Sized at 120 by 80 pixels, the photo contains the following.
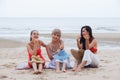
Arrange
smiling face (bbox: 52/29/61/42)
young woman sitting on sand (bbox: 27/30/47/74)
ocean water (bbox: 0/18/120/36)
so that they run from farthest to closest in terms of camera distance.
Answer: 1. ocean water (bbox: 0/18/120/36)
2. smiling face (bbox: 52/29/61/42)
3. young woman sitting on sand (bbox: 27/30/47/74)

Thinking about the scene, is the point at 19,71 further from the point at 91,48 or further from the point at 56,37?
the point at 91,48

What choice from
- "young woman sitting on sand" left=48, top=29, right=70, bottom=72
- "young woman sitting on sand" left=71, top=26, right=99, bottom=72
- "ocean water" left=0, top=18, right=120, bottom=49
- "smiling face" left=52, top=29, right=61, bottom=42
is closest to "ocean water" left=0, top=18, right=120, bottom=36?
"ocean water" left=0, top=18, right=120, bottom=49

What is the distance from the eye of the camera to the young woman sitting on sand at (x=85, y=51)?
705 cm

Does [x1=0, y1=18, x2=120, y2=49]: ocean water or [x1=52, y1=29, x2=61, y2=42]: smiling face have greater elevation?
[x1=52, y1=29, x2=61, y2=42]: smiling face

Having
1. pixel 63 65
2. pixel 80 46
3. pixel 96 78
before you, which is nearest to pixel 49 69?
pixel 63 65

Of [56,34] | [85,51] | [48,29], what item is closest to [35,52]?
[56,34]

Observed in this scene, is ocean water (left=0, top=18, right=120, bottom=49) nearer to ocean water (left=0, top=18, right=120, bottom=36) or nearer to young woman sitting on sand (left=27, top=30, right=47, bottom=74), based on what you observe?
ocean water (left=0, top=18, right=120, bottom=36)

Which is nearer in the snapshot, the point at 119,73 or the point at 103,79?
the point at 103,79

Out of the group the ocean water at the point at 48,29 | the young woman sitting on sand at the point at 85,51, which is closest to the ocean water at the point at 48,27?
the ocean water at the point at 48,29

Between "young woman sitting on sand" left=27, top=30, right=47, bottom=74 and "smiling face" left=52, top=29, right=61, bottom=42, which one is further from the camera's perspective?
"smiling face" left=52, top=29, right=61, bottom=42

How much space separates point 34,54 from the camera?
7188mm

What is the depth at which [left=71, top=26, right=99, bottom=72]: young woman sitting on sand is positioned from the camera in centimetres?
Answer: 705

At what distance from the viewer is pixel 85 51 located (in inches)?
275

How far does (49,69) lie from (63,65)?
0.42 m
